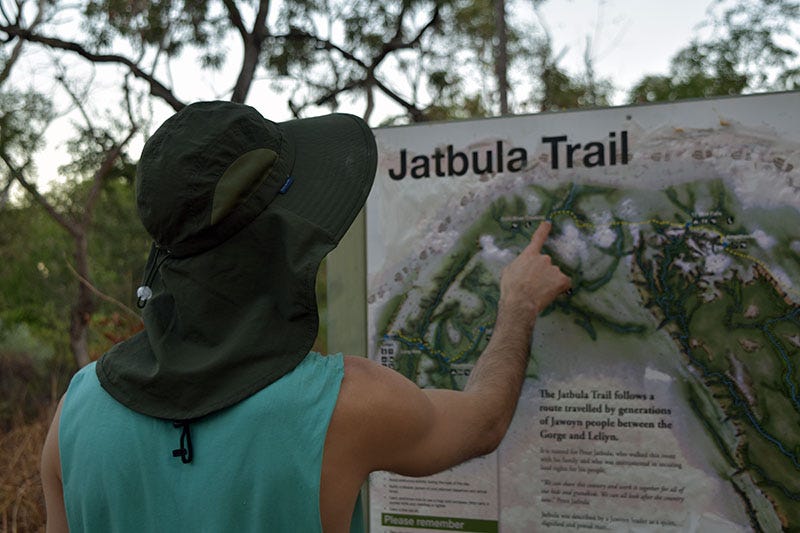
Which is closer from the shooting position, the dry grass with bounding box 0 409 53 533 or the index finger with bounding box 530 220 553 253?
the index finger with bounding box 530 220 553 253

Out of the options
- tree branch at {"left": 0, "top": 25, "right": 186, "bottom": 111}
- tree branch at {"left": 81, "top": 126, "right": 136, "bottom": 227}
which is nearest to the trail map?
tree branch at {"left": 0, "top": 25, "right": 186, "bottom": 111}

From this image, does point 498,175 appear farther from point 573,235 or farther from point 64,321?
point 64,321

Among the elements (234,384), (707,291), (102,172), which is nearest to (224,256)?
(234,384)

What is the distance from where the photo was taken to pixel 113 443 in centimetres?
125

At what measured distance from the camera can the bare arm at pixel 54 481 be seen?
4.45ft

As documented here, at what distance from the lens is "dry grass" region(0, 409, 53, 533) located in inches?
192

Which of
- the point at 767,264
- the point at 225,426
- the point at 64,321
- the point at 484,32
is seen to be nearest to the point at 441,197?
the point at 767,264

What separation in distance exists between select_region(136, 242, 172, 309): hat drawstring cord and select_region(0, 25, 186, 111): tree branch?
5.72m

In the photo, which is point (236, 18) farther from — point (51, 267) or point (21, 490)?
point (51, 267)

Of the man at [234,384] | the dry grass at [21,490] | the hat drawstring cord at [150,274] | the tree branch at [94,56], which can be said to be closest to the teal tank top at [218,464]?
the man at [234,384]

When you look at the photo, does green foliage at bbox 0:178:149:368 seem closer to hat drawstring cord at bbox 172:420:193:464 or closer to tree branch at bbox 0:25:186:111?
tree branch at bbox 0:25:186:111

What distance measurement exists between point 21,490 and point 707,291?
4.38 metres

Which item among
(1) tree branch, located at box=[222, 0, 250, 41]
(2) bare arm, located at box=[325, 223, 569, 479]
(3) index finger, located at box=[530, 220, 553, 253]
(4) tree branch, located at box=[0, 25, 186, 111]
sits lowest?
(2) bare arm, located at box=[325, 223, 569, 479]

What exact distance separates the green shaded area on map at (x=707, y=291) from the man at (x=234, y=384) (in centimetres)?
90
